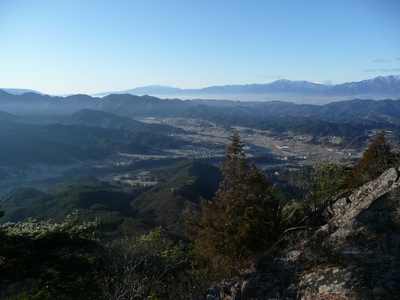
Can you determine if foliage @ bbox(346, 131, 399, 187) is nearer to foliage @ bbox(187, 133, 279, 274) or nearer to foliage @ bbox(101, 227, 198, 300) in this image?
foliage @ bbox(187, 133, 279, 274)

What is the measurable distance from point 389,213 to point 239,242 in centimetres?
362

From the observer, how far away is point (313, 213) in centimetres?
870

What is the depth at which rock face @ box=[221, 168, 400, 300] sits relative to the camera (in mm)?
4031

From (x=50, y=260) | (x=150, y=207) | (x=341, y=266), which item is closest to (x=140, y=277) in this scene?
(x=50, y=260)

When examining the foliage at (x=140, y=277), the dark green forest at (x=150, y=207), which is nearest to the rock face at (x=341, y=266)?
the dark green forest at (x=150, y=207)

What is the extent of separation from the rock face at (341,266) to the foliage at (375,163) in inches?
221

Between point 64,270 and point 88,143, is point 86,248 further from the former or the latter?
point 88,143

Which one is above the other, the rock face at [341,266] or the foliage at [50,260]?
the rock face at [341,266]

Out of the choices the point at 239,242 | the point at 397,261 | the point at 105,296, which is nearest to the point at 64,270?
the point at 105,296

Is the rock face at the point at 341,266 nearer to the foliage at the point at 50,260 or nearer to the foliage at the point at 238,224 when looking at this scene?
the foliage at the point at 238,224

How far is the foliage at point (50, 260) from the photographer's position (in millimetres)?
6121

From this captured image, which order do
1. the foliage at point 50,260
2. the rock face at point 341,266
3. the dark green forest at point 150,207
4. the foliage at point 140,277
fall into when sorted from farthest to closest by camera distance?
the dark green forest at point 150,207 < the foliage at point 50,260 < the foliage at point 140,277 < the rock face at point 341,266

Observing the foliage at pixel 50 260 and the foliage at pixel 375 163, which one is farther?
the foliage at pixel 375 163

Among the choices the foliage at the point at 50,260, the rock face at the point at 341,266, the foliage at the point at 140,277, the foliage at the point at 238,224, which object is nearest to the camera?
the rock face at the point at 341,266
